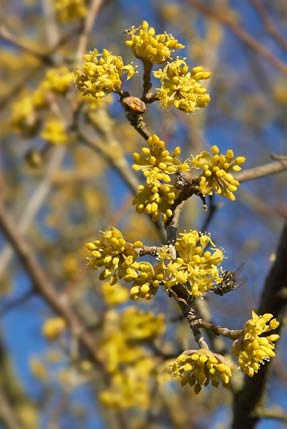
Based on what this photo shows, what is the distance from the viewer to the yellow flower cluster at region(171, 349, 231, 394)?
27.4 inches

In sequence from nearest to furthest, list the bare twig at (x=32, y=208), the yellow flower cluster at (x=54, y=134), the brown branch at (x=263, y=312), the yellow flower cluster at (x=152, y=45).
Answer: the yellow flower cluster at (x=152, y=45) → the brown branch at (x=263, y=312) → the yellow flower cluster at (x=54, y=134) → the bare twig at (x=32, y=208)

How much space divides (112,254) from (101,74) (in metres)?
0.21

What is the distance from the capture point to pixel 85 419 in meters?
4.67

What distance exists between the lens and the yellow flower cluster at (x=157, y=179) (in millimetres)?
744

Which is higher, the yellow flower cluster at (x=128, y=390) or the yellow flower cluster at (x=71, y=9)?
the yellow flower cluster at (x=71, y=9)

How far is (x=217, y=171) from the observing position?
0.75 metres

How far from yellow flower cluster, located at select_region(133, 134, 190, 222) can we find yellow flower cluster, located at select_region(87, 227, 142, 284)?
43 millimetres

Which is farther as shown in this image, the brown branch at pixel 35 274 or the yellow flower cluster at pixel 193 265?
the brown branch at pixel 35 274

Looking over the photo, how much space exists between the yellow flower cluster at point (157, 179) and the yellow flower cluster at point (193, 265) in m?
0.04

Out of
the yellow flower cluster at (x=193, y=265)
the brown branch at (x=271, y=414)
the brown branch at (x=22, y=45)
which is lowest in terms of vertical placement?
the brown branch at (x=271, y=414)

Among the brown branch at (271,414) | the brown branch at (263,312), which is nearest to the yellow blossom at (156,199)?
the brown branch at (263,312)

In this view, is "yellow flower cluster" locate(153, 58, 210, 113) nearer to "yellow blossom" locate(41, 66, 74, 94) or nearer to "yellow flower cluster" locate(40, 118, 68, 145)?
"yellow blossom" locate(41, 66, 74, 94)

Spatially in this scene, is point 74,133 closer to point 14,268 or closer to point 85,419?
point 14,268

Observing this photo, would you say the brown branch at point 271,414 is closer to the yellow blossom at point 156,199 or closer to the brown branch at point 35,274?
the yellow blossom at point 156,199
